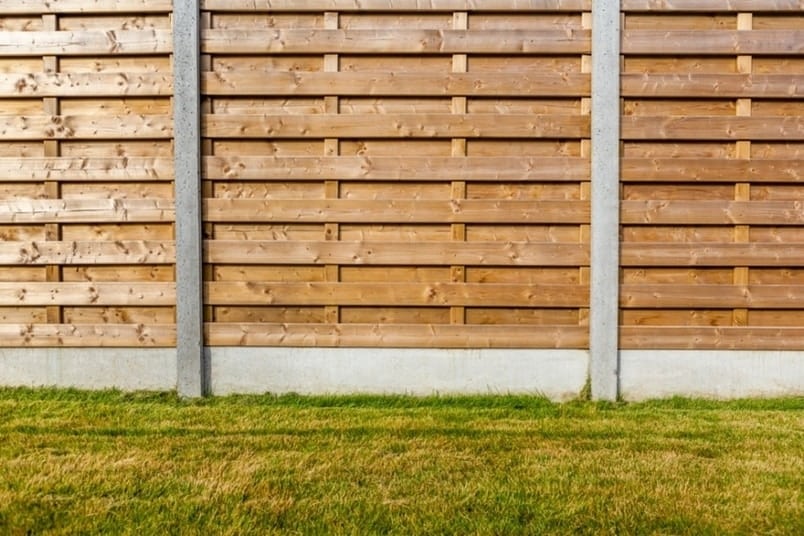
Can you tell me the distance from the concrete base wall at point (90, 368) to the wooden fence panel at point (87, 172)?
7cm

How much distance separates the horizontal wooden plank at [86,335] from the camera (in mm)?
4777

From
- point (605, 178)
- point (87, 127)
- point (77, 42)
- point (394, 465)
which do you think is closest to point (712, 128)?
point (605, 178)

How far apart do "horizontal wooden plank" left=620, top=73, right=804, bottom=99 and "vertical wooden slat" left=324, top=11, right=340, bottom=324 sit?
1959 millimetres

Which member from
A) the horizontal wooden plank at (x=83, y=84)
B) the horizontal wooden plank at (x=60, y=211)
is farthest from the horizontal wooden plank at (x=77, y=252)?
the horizontal wooden plank at (x=83, y=84)

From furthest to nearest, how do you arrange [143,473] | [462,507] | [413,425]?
1. [413,425]
2. [143,473]
3. [462,507]

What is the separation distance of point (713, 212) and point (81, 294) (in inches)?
172

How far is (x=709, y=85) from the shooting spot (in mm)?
4695

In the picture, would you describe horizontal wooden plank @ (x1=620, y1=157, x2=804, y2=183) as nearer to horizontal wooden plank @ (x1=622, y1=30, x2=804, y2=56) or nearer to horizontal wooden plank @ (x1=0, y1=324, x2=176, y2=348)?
horizontal wooden plank @ (x1=622, y1=30, x2=804, y2=56)

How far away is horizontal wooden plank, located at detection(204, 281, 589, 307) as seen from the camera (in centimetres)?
475

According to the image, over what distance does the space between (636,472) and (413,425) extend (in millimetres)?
1311

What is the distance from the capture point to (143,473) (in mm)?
3240

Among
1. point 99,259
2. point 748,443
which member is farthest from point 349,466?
point 99,259

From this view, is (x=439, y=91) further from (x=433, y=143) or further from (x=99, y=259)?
(x=99, y=259)

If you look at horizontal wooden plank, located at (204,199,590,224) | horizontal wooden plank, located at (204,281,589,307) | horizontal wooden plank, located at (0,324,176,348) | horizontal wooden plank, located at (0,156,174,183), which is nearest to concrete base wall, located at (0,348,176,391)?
horizontal wooden plank, located at (0,324,176,348)
